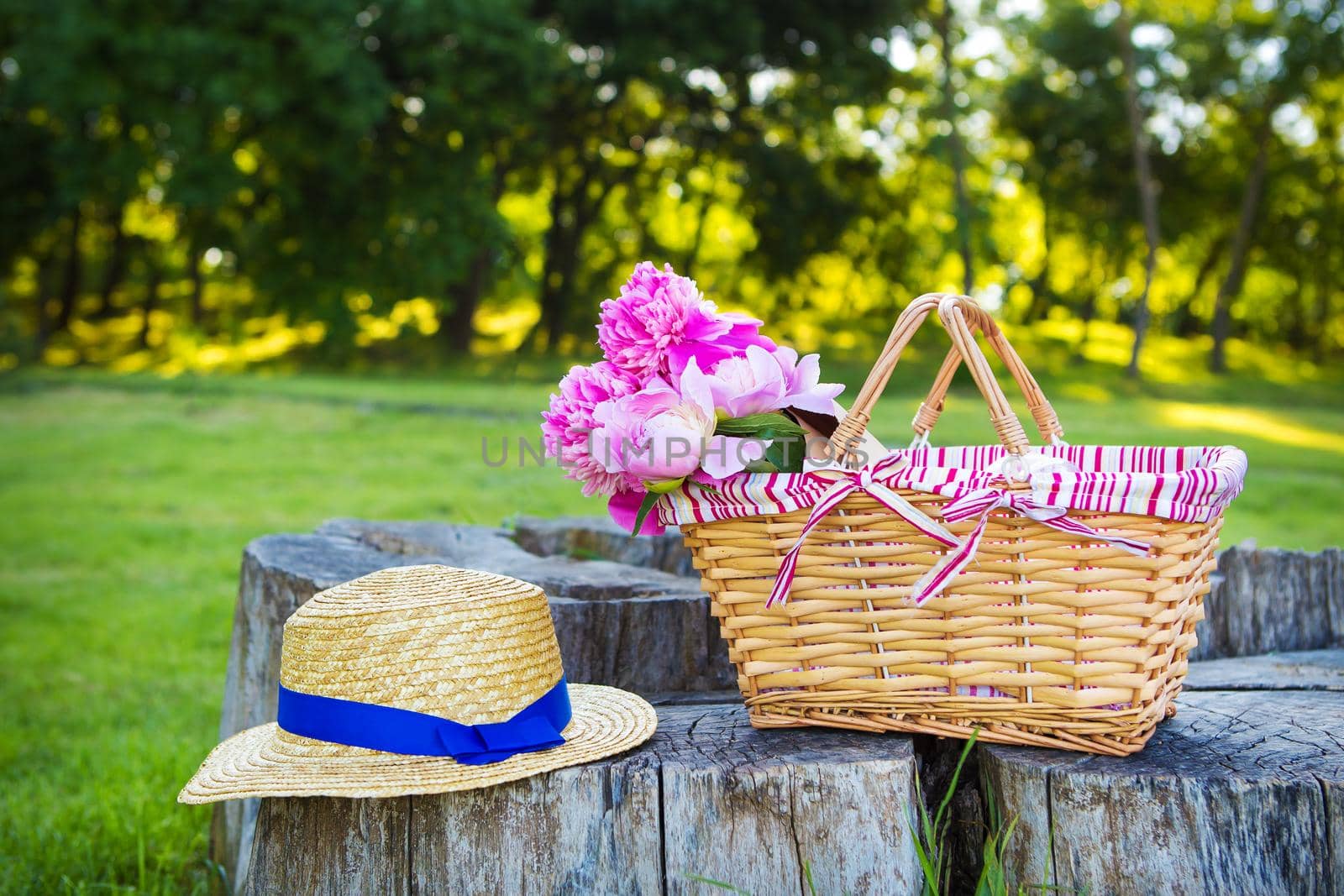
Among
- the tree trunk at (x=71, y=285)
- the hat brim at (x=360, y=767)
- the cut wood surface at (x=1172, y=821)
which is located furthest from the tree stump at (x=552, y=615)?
the tree trunk at (x=71, y=285)

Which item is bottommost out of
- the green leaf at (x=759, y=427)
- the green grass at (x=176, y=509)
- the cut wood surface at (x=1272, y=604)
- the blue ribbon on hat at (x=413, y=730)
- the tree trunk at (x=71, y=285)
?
the green grass at (x=176, y=509)

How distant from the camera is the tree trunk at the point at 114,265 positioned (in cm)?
2041

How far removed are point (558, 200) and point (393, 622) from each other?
18223 mm

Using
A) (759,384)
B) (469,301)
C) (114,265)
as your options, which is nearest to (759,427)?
(759,384)

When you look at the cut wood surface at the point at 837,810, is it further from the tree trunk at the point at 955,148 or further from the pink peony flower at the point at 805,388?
the tree trunk at the point at 955,148

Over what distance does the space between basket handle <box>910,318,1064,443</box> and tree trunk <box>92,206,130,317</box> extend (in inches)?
814

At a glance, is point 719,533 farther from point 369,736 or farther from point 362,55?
point 362,55

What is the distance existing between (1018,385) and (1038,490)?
372 millimetres

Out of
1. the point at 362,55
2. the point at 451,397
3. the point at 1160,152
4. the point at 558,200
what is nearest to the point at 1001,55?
the point at 1160,152

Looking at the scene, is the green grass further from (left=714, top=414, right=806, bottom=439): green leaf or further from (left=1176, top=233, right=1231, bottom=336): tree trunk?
(left=1176, top=233, right=1231, bottom=336): tree trunk

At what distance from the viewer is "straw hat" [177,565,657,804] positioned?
5.52ft

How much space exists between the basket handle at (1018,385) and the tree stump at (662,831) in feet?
2.07

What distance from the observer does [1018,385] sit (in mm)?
1937

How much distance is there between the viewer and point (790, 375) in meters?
1.81
